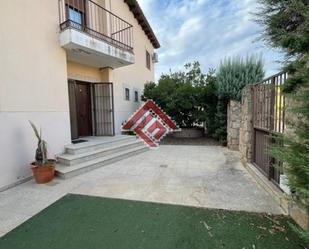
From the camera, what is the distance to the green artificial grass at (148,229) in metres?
2.15

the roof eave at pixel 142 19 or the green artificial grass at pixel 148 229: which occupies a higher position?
the roof eave at pixel 142 19

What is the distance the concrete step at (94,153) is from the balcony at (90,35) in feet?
10.0

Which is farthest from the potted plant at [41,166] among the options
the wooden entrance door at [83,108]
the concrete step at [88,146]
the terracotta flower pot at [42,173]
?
the wooden entrance door at [83,108]

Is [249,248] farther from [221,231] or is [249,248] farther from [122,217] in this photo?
[122,217]

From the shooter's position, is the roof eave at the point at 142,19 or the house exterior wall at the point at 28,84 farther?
the roof eave at the point at 142,19

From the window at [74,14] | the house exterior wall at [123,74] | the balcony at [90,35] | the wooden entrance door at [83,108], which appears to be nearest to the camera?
the balcony at [90,35]

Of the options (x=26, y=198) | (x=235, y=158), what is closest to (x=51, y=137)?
(x=26, y=198)

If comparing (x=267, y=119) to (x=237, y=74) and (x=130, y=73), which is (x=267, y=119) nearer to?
(x=237, y=74)

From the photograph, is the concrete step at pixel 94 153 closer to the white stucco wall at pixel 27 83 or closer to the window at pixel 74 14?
the white stucco wall at pixel 27 83

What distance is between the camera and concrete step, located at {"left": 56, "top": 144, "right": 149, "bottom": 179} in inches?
174

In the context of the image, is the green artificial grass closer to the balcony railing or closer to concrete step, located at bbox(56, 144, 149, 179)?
concrete step, located at bbox(56, 144, 149, 179)

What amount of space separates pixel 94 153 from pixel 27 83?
2444 millimetres

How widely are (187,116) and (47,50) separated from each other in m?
7.28

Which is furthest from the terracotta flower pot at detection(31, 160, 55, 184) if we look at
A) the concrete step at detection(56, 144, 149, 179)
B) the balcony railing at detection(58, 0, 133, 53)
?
the balcony railing at detection(58, 0, 133, 53)
